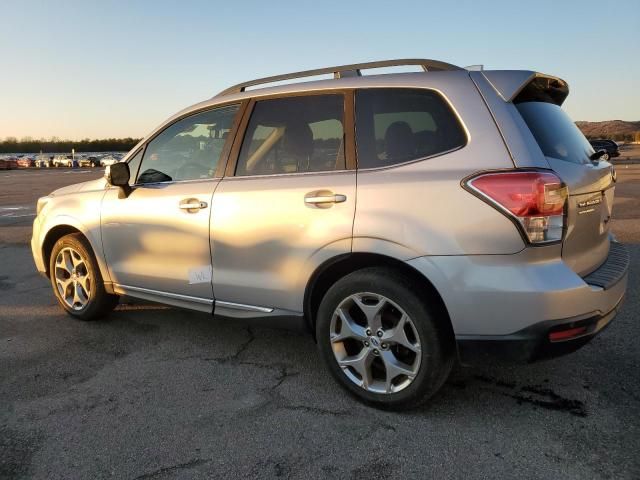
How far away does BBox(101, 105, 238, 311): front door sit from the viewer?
347 centimetres

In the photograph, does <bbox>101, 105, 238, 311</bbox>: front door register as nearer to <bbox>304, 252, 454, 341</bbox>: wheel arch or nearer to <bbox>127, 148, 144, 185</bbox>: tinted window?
<bbox>127, 148, 144, 185</bbox>: tinted window

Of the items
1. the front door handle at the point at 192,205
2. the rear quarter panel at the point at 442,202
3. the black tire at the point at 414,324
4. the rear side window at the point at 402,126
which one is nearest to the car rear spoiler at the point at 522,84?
the rear quarter panel at the point at 442,202

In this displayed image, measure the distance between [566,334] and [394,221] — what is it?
0.98 metres

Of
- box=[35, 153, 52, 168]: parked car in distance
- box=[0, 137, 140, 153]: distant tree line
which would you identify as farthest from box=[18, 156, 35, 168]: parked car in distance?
box=[0, 137, 140, 153]: distant tree line

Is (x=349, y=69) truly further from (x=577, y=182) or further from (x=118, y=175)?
(x=118, y=175)

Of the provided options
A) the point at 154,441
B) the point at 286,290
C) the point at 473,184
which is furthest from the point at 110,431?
the point at 473,184

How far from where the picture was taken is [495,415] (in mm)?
2758

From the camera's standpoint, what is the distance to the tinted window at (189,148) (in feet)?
11.7

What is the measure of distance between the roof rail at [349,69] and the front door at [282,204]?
0.19 m

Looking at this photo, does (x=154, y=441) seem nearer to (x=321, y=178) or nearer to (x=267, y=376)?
(x=267, y=376)

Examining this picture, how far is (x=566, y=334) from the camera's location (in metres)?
2.44

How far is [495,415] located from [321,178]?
63.1 inches

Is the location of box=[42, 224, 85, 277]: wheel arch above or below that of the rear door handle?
below

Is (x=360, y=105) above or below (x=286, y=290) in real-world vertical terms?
above
